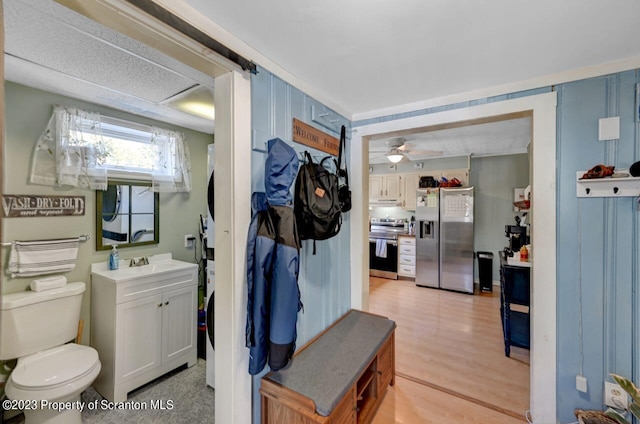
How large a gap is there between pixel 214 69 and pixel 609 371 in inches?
112

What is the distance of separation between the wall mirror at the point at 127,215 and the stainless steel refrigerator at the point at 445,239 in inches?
161

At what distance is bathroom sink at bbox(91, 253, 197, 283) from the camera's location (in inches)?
87.2

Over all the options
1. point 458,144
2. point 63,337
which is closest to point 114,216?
point 63,337

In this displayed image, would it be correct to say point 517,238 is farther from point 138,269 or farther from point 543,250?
point 138,269

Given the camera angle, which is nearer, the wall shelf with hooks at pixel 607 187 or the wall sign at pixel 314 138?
the wall shelf with hooks at pixel 607 187

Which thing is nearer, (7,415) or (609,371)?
(609,371)

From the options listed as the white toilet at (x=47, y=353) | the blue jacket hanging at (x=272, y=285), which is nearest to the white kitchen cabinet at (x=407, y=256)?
the blue jacket hanging at (x=272, y=285)

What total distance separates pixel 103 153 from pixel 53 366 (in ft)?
5.34

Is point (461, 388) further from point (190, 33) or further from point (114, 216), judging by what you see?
point (114, 216)

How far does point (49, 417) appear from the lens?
1.72 m

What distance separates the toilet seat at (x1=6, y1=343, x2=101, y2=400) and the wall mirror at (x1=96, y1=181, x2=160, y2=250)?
2.72ft

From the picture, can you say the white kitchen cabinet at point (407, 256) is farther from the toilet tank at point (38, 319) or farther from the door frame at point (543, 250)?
the toilet tank at point (38, 319)

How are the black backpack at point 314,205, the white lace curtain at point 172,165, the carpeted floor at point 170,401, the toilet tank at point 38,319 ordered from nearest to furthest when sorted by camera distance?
the black backpack at point 314,205 → the toilet tank at point 38,319 → the carpeted floor at point 170,401 → the white lace curtain at point 172,165

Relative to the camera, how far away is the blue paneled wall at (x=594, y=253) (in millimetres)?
1651
